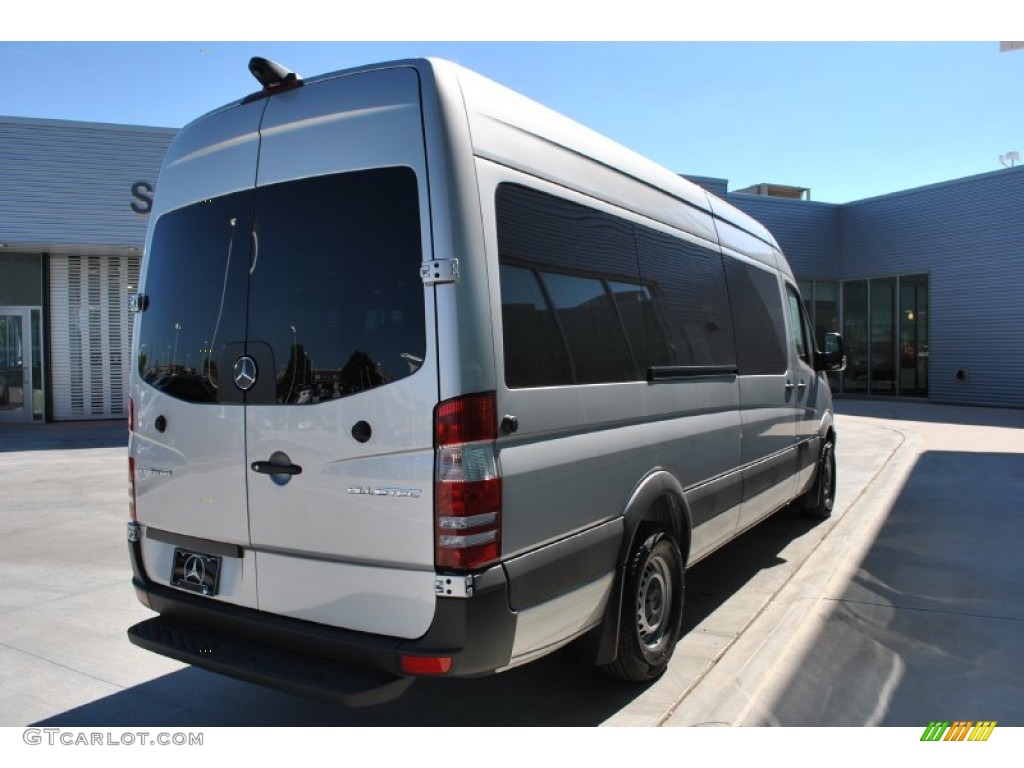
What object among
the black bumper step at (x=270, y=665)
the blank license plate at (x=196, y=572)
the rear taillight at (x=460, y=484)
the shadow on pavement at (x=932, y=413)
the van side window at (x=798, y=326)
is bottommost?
the shadow on pavement at (x=932, y=413)

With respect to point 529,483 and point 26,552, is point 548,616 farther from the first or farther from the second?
point 26,552

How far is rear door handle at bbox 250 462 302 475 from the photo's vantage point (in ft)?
9.19

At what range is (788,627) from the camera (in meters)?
4.34

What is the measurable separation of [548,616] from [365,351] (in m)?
1.22

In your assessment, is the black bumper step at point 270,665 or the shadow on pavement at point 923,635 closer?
the black bumper step at point 270,665

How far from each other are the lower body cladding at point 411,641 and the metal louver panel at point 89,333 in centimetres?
1551

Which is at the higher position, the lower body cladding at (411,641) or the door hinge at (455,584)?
the door hinge at (455,584)

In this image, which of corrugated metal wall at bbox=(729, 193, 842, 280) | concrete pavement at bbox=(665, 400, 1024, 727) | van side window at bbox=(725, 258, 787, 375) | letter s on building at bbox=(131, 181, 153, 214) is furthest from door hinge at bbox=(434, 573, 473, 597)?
corrugated metal wall at bbox=(729, 193, 842, 280)

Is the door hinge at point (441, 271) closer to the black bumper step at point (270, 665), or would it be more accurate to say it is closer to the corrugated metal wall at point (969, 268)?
the black bumper step at point (270, 665)

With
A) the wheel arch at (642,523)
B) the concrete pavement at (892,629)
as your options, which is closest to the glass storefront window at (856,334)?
the concrete pavement at (892,629)

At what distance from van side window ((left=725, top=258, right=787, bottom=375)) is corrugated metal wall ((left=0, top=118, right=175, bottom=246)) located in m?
14.0

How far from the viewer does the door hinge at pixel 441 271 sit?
2551 millimetres

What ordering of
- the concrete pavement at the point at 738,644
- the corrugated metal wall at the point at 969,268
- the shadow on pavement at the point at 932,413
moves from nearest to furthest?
the concrete pavement at the point at 738,644
the shadow on pavement at the point at 932,413
the corrugated metal wall at the point at 969,268

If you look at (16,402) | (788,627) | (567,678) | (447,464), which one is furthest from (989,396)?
(16,402)
